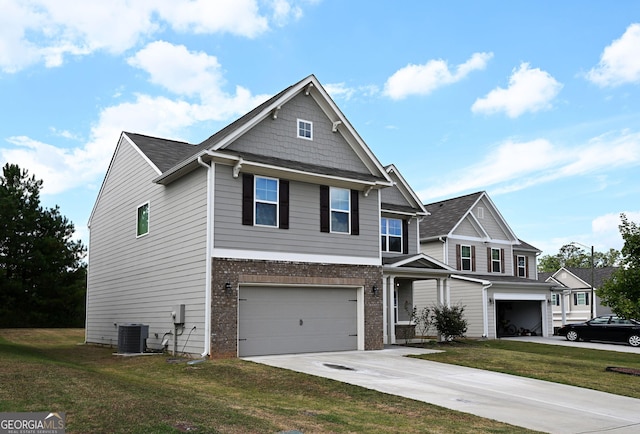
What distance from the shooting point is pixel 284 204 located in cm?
1873

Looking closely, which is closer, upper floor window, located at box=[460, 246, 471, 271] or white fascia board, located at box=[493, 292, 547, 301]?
white fascia board, located at box=[493, 292, 547, 301]

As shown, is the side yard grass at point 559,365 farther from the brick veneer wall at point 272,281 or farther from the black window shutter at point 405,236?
the black window shutter at point 405,236

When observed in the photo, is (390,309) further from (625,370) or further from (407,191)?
(625,370)

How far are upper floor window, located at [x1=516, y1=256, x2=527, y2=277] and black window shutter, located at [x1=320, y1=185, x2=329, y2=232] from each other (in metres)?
20.6

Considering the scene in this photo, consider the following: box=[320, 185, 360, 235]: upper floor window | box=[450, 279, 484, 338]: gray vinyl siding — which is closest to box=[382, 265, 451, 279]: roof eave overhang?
box=[320, 185, 360, 235]: upper floor window

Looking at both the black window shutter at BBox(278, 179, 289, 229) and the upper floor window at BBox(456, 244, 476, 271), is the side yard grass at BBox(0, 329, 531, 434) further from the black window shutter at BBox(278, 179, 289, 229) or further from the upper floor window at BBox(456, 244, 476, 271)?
the upper floor window at BBox(456, 244, 476, 271)

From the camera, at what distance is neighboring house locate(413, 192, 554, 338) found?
31.1m

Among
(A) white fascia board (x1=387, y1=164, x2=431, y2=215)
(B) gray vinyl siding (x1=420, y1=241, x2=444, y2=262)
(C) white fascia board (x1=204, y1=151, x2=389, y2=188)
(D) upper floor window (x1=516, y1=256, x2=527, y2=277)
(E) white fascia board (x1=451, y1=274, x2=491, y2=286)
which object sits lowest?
(E) white fascia board (x1=451, y1=274, x2=491, y2=286)

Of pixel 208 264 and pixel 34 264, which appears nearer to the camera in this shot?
pixel 208 264

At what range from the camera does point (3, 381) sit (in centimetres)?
1063

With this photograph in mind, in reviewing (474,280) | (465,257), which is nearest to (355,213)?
(474,280)

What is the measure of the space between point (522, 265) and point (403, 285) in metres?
13.8

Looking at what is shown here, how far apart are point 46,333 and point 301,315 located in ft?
63.4

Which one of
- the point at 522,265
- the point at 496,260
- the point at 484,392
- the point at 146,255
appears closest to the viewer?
the point at 484,392
